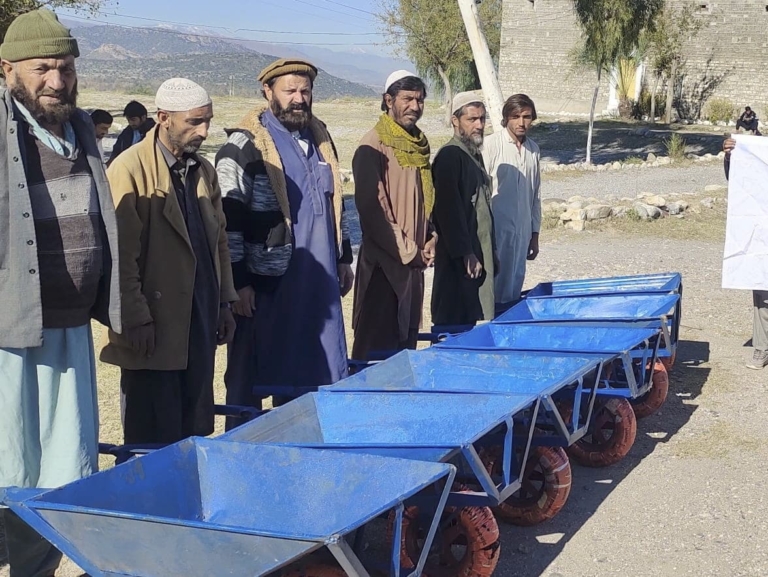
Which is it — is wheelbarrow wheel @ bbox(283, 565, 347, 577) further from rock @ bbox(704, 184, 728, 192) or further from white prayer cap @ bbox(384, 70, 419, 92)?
rock @ bbox(704, 184, 728, 192)

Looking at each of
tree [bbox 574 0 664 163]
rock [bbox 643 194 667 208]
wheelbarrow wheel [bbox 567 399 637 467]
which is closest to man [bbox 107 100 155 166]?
wheelbarrow wheel [bbox 567 399 637 467]

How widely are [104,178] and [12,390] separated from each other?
780mm

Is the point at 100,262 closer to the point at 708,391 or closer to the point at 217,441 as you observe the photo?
the point at 217,441

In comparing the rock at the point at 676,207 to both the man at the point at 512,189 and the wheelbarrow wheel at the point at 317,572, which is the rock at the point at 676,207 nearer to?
the man at the point at 512,189

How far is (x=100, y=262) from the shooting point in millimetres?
3330

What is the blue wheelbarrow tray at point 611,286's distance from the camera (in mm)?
6168

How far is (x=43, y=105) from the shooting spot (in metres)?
3.14

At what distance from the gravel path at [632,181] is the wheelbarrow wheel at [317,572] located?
1376cm

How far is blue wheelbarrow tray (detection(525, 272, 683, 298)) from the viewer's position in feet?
20.2

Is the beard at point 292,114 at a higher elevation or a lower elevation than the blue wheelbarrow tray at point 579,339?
higher

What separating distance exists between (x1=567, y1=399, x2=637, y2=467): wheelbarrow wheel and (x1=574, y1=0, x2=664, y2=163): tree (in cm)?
1666

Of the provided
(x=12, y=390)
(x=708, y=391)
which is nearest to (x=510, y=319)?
(x=708, y=391)

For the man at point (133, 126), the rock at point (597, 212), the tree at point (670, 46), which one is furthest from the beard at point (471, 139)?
the tree at point (670, 46)

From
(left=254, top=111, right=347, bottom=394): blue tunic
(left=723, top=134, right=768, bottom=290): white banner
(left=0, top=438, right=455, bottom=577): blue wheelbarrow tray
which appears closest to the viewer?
(left=0, top=438, right=455, bottom=577): blue wheelbarrow tray
